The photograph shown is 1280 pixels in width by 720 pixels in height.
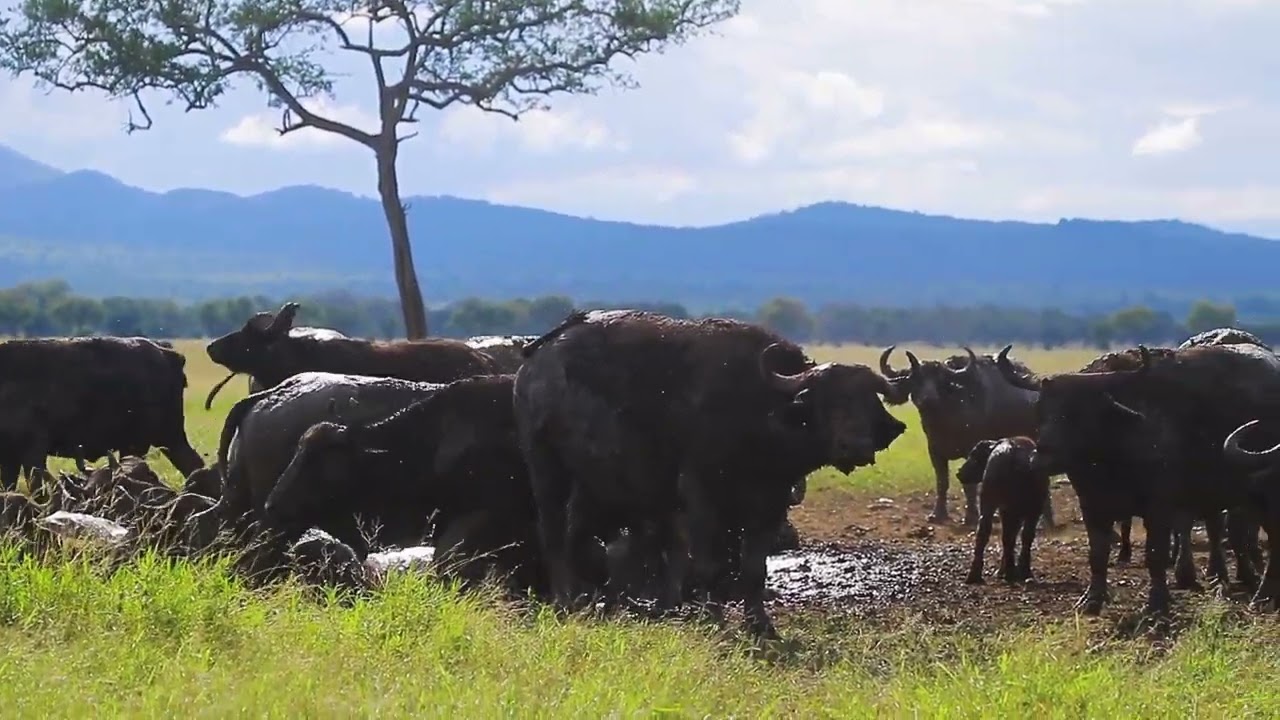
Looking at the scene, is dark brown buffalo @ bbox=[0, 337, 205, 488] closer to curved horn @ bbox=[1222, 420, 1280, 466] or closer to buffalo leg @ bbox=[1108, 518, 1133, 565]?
buffalo leg @ bbox=[1108, 518, 1133, 565]

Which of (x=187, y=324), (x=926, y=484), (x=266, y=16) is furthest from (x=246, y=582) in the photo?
(x=187, y=324)

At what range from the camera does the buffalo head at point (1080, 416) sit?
1107cm

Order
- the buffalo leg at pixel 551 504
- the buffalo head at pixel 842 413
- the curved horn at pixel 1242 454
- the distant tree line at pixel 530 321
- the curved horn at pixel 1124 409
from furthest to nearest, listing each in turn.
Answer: the distant tree line at pixel 530 321 → the buffalo leg at pixel 551 504 → the curved horn at pixel 1124 409 → the curved horn at pixel 1242 454 → the buffalo head at pixel 842 413

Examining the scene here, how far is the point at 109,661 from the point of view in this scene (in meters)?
7.66

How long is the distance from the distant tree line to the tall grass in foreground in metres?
63.7

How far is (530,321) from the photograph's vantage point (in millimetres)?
99562

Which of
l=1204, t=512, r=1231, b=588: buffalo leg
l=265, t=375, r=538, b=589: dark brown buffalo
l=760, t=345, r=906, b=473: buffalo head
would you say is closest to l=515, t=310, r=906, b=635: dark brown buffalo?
l=760, t=345, r=906, b=473: buffalo head

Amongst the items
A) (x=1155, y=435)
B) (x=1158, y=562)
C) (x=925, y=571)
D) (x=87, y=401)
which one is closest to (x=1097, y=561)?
(x=1158, y=562)

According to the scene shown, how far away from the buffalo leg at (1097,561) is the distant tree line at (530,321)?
61250 mm

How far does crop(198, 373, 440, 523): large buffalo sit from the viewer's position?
12.5m

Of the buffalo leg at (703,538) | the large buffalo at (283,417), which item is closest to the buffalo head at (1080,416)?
the buffalo leg at (703,538)

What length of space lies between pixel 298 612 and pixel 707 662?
2006 millimetres

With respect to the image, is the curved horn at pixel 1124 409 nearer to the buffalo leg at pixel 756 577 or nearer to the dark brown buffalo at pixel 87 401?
the buffalo leg at pixel 756 577

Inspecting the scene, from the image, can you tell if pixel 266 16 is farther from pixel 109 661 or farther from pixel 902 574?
pixel 109 661
